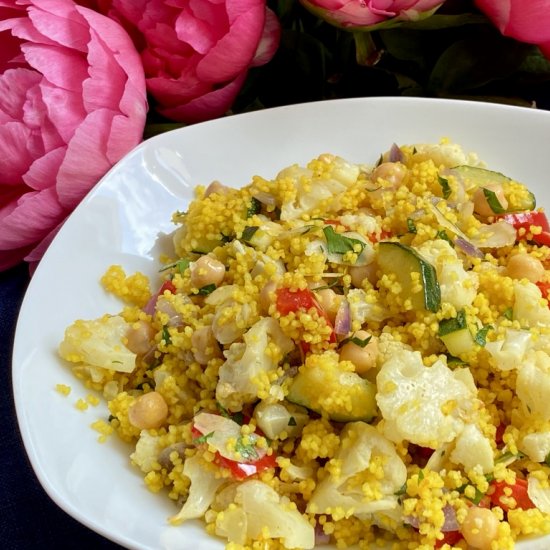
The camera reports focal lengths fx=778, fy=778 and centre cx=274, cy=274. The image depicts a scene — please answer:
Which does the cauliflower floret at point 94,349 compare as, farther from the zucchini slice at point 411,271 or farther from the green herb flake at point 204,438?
the zucchini slice at point 411,271

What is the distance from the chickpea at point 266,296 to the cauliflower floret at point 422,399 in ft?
0.60

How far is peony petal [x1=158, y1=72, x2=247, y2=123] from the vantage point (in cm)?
144

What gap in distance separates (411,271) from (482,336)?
0.13 meters

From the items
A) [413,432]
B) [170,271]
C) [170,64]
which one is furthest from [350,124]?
[413,432]

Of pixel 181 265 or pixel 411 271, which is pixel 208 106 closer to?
pixel 181 265

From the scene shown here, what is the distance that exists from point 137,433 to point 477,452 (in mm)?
465

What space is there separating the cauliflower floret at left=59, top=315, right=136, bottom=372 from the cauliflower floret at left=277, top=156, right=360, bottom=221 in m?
0.33

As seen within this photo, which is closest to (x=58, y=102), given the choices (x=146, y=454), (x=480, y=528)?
(x=146, y=454)

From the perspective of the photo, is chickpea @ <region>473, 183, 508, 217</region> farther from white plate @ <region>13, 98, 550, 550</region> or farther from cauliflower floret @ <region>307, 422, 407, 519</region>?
cauliflower floret @ <region>307, 422, 407, 519</region>

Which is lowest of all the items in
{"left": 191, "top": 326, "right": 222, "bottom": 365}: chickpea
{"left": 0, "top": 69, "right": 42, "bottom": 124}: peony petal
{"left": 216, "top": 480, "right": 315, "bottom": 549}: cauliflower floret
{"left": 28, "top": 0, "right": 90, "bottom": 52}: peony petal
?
{"left": 216, "top": 480, "right": 315, "bottom": 549}: cauliflower floret

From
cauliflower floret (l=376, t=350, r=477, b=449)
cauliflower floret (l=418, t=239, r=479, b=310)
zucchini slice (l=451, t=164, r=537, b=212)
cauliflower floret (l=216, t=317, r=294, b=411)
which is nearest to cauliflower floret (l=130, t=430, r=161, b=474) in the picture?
cauliflower floret (l=216, t=317, r=294, b=411)

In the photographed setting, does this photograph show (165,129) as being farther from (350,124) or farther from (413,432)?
(413,432)

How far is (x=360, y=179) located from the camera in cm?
135

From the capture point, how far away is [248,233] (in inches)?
47.6
